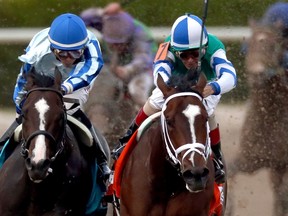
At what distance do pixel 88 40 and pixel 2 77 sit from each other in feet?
24.5

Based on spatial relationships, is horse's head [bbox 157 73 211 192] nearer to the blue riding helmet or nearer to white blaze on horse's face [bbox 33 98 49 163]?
white blaze on horse's face [bbox 33 98 49 163]

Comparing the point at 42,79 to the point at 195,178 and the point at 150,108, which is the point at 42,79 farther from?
the point at 195,178

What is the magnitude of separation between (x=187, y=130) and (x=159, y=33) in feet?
30.0

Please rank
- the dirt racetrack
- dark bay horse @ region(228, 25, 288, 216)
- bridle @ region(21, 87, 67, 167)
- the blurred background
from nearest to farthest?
bridle @ region(21, 87, 67, 167) < dark bay horse @ region(228, 25, 288, 216) < the dirt racetrack < the blurred background

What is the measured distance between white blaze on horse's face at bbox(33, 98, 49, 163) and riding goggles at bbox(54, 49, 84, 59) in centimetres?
93

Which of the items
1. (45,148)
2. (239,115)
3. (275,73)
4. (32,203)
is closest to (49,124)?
(45,148)

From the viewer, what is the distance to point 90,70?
916 cm

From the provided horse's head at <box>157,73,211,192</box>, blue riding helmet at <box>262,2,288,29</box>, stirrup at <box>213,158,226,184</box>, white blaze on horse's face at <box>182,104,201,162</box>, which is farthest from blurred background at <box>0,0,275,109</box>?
white blaze on horse's face at <box>182,104,201,162</box>

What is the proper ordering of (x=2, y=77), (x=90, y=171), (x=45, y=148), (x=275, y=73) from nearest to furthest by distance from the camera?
(x=45, y=148)
(x=90, y=171)
(x=275, y=73)
(x=2, y=77)

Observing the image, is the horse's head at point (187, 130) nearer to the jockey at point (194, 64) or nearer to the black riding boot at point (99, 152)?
the jockey at point (194, 64)

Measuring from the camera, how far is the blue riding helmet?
13750 mm

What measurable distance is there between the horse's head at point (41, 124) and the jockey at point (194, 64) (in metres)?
0.93

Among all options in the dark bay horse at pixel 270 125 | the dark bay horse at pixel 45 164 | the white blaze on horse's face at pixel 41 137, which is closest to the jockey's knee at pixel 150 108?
the dark bay horse at pixel 45 164

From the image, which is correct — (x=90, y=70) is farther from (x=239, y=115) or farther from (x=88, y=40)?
(x=239, y=115)
